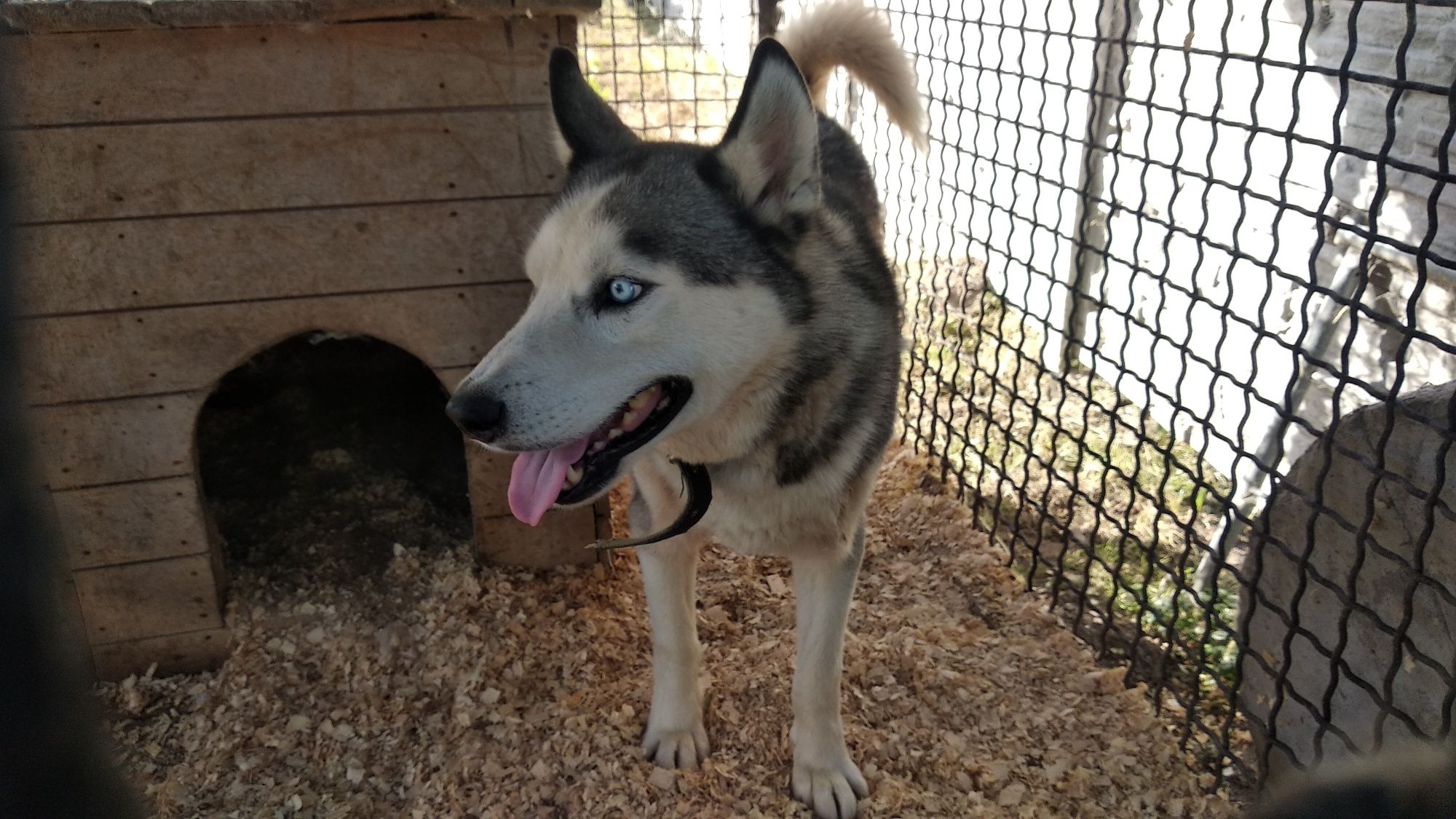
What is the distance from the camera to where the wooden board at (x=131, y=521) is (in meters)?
2.43

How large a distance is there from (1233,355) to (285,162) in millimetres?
2968

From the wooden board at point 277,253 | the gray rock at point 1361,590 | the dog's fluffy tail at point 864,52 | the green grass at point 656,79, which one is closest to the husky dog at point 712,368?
the wooden board at point 277,253

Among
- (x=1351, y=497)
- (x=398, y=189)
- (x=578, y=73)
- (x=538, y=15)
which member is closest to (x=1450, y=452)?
(x=1351, y=497)

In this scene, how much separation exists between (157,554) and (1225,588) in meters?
2.96

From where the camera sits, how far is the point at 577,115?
2.10 m

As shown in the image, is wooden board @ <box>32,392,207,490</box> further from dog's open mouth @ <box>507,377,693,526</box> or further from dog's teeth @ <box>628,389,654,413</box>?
dog's teeth @ <box>628,389,654,413</box>

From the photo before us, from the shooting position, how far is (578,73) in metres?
2.08

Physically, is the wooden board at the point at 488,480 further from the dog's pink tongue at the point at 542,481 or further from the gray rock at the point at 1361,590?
the gray rock at the point at 1361,590

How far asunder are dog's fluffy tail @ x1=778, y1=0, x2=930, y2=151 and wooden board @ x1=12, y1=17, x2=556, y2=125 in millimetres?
982

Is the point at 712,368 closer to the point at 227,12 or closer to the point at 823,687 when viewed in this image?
the point at 823,687

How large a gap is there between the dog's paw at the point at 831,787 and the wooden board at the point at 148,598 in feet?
5.29

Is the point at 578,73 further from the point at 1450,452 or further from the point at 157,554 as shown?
the point at 1450,452

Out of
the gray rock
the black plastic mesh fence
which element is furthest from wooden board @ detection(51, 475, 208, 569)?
the gray rock

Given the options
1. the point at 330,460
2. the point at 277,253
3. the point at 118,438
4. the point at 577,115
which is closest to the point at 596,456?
the point at 577,115
